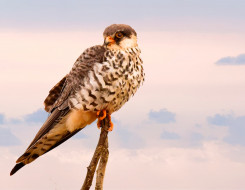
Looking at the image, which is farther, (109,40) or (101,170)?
(101,170)

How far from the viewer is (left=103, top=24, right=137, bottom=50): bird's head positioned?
787 centimetres

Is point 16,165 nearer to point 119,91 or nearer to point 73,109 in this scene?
Result: point 73,109

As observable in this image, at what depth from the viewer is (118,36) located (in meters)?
7.90

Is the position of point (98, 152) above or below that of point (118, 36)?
below

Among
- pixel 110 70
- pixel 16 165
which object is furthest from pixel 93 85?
pixel 16 165

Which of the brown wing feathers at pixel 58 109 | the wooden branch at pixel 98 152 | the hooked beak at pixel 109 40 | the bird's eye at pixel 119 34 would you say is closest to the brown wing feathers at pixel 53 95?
the brown wing feathers at pixel 58 109

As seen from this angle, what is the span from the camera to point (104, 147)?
8.12 metres

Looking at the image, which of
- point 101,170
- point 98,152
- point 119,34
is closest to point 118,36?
point 119,34

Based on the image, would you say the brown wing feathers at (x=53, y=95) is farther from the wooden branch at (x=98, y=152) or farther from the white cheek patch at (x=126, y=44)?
the white cheek patch at (x=126, y=44)

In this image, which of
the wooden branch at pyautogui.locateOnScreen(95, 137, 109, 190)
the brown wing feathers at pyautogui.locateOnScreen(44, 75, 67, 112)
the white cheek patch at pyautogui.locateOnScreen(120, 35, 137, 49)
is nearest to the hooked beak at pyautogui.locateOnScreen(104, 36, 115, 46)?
the white cheek patch at pyautogui.locateOnScreen(120, 35, 137, 49)

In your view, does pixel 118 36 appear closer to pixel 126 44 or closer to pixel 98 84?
pixel 126 44

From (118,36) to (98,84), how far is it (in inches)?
23.6

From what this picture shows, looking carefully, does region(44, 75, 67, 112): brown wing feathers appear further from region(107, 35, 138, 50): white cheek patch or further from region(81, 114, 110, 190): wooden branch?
region(107, 35, 138, 50): white cheek patch

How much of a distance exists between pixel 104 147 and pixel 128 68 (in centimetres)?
97
